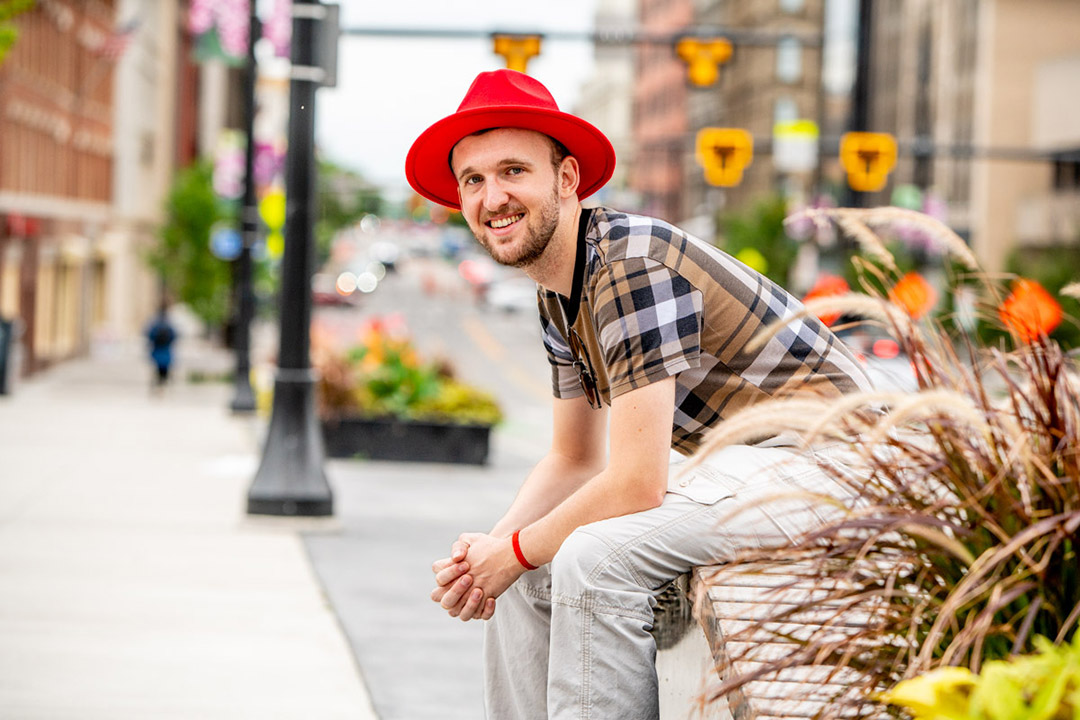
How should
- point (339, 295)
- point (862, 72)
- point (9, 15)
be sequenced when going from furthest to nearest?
point (339, 295), point (862, 72), point (9, 15)

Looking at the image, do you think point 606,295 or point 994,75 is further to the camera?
point 994,75

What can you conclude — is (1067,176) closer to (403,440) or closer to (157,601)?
(403,440)

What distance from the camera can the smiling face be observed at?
3488 mm

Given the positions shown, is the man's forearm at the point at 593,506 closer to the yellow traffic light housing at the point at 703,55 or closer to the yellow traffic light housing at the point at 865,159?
the yellow traffic light housing at the point at 703,55

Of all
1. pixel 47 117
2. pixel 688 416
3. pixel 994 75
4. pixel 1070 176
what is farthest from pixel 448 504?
pixel 994 75

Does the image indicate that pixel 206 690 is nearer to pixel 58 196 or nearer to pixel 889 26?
pixel 58 196

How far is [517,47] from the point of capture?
73.9 ft

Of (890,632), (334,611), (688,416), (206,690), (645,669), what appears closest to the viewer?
(890,632)

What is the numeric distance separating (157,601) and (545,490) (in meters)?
3.65

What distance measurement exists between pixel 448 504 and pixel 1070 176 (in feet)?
141

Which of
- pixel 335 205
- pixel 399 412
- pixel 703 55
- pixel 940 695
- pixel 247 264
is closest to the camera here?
pixel 940 695

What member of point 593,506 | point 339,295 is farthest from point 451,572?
point 339,295

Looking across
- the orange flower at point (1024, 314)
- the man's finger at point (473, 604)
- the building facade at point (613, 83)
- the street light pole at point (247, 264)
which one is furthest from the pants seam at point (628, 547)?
the building facade at point (613, 83)

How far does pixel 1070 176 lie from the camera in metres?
50.4
